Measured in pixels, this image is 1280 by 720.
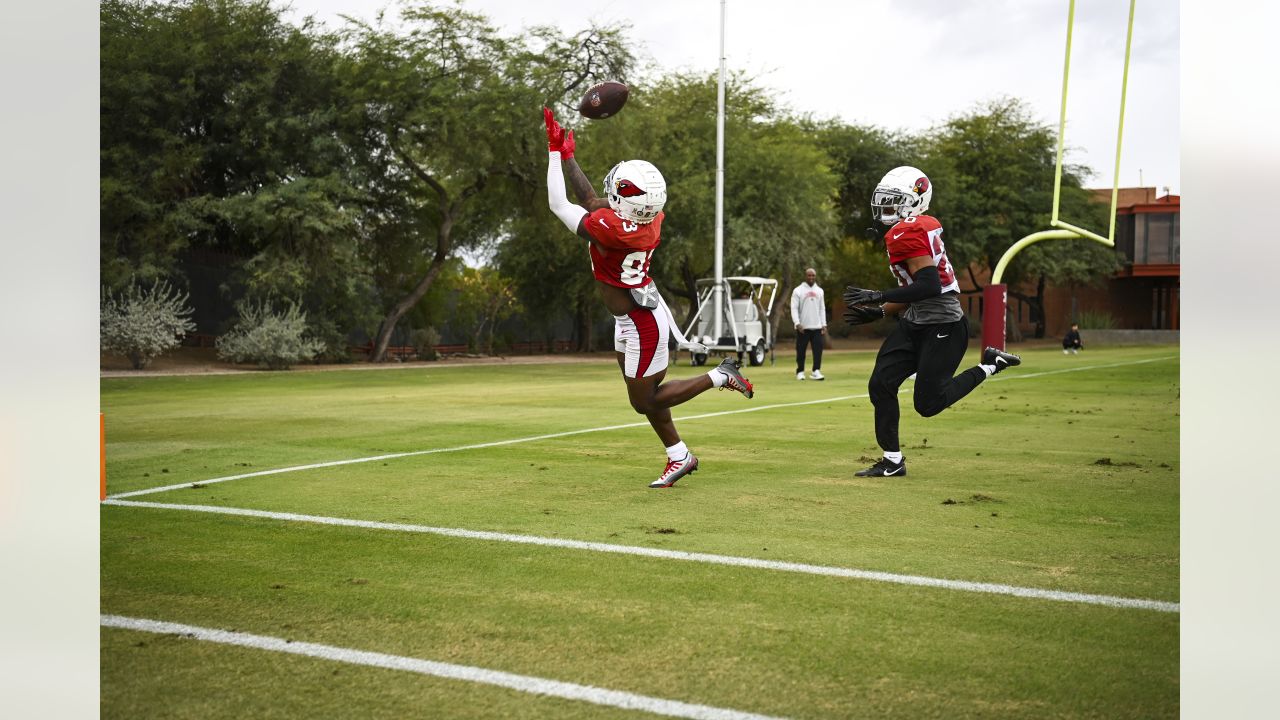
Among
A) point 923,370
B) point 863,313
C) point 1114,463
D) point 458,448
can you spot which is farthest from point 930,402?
A: point 458,448

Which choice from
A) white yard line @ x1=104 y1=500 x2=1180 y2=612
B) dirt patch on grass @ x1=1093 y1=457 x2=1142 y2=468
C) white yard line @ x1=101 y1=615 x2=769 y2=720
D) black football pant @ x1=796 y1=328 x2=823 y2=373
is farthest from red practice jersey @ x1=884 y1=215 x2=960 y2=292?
black football pant @ x1=796 y1=328 x2=823 y2=373

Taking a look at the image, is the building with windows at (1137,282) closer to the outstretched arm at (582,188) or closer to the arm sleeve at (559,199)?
the outstretched arm at (582,188)

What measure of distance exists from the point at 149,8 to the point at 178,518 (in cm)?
2755

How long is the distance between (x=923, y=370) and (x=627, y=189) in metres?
2.51

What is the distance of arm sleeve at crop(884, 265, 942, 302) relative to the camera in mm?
7895

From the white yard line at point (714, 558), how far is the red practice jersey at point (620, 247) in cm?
220

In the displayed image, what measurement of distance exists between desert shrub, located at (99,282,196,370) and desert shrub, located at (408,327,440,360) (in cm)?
889

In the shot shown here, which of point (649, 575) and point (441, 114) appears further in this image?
point (441, 114)

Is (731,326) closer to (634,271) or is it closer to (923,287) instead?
(923,287)

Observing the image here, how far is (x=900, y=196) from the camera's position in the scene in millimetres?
7863

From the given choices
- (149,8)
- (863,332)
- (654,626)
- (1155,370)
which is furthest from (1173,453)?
(863,332)

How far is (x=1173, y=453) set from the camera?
1050cm
